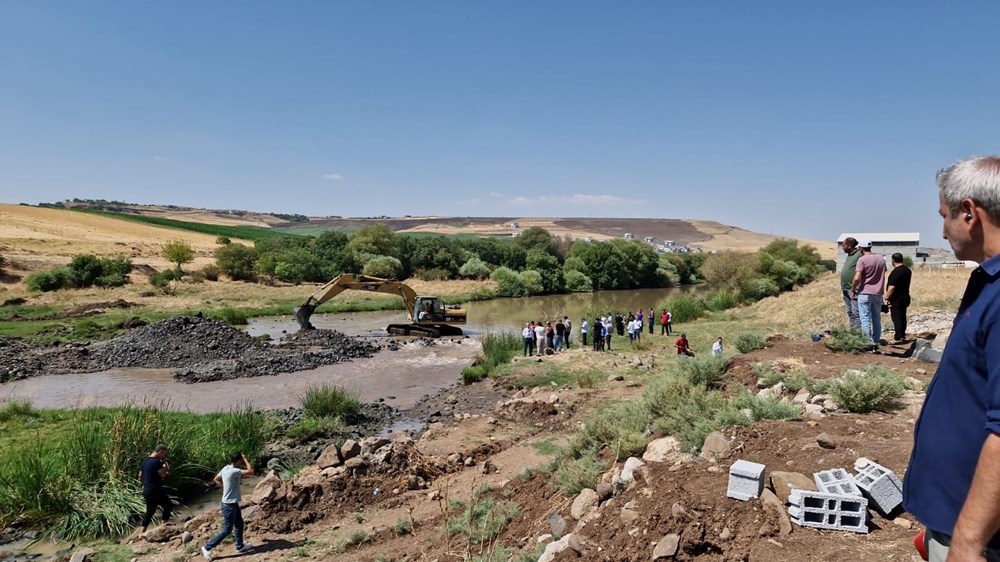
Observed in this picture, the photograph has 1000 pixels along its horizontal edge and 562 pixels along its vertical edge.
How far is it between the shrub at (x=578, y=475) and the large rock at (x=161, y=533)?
5.90 m

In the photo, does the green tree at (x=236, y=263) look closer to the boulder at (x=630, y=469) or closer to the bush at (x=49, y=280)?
the bush at (x=49, y=280)

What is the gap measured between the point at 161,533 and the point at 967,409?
995 centimetres

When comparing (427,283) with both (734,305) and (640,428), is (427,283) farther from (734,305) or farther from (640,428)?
(640,428)

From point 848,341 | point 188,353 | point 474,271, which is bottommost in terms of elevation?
point 188,353

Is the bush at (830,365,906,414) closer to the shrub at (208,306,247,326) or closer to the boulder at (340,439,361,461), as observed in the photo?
the boulder at (340,439,361,461)

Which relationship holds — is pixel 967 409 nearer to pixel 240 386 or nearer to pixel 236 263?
pixel 240 386

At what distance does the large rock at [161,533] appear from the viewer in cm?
841

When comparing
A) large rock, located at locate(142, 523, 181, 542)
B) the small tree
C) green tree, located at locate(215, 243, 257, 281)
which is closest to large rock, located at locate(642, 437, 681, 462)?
large rock, located at locate(142, 523, 181, 542)

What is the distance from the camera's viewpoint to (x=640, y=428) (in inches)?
330

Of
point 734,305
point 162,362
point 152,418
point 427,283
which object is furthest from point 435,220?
point 152,418

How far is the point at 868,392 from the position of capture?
711 centimetres

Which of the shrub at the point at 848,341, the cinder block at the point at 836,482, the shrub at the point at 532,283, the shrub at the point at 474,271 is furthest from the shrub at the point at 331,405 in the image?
the shrub at the point at 474,271

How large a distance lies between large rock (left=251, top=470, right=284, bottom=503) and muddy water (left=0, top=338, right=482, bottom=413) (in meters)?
7.49

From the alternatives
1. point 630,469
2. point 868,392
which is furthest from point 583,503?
point 868,392
